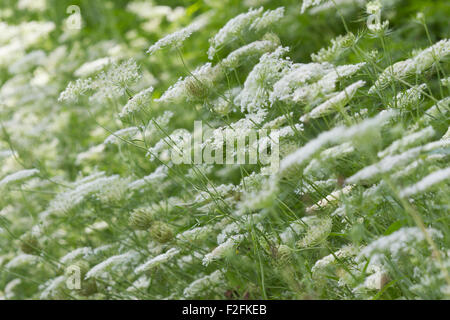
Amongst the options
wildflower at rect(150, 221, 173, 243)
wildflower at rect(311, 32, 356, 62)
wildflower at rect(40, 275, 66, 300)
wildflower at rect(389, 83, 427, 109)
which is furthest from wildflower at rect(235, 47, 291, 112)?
wildflower at rect(40, 275, 66, 300)

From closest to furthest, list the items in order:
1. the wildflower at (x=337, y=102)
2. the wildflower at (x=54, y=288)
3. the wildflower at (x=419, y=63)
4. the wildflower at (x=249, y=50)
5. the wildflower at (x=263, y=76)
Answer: the wildflower at (x=337, y=102), the wildflower at (x=419, y=63), the wildflower at (x=263, y=76), the wildflower at (x=249, y=50), the wildflower at (x=54, y=288)

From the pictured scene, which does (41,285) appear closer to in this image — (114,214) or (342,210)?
(114,214)

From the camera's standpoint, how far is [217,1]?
717 centimetres

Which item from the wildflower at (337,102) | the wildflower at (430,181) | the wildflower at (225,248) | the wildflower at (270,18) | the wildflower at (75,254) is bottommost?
the wildflower at (75,254)

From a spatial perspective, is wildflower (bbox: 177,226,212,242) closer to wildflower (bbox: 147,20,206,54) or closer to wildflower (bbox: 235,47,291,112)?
wildflower (bbox: 235,47,291,112)

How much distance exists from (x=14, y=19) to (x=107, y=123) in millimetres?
4499

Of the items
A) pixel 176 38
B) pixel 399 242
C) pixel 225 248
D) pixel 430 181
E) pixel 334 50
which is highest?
pixel 176 38

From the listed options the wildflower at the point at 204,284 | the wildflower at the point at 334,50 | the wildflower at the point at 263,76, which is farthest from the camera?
the wildflower at the point at 204,284

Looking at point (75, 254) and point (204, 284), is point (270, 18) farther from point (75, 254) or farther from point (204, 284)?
point (75, 254)

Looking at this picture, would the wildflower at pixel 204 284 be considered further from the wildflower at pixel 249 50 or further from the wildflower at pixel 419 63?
the wildflower at pixel 419 63

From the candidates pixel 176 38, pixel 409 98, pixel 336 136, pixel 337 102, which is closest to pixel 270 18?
pixel 176 38

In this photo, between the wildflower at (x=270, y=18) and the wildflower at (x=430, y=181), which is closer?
the wildflower at (x=430, y=181)

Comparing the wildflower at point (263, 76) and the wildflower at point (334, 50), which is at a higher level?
the wildflower at point (334, 50)

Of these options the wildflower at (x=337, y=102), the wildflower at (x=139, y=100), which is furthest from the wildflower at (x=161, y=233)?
the wildflower at (x=337, y=102)
